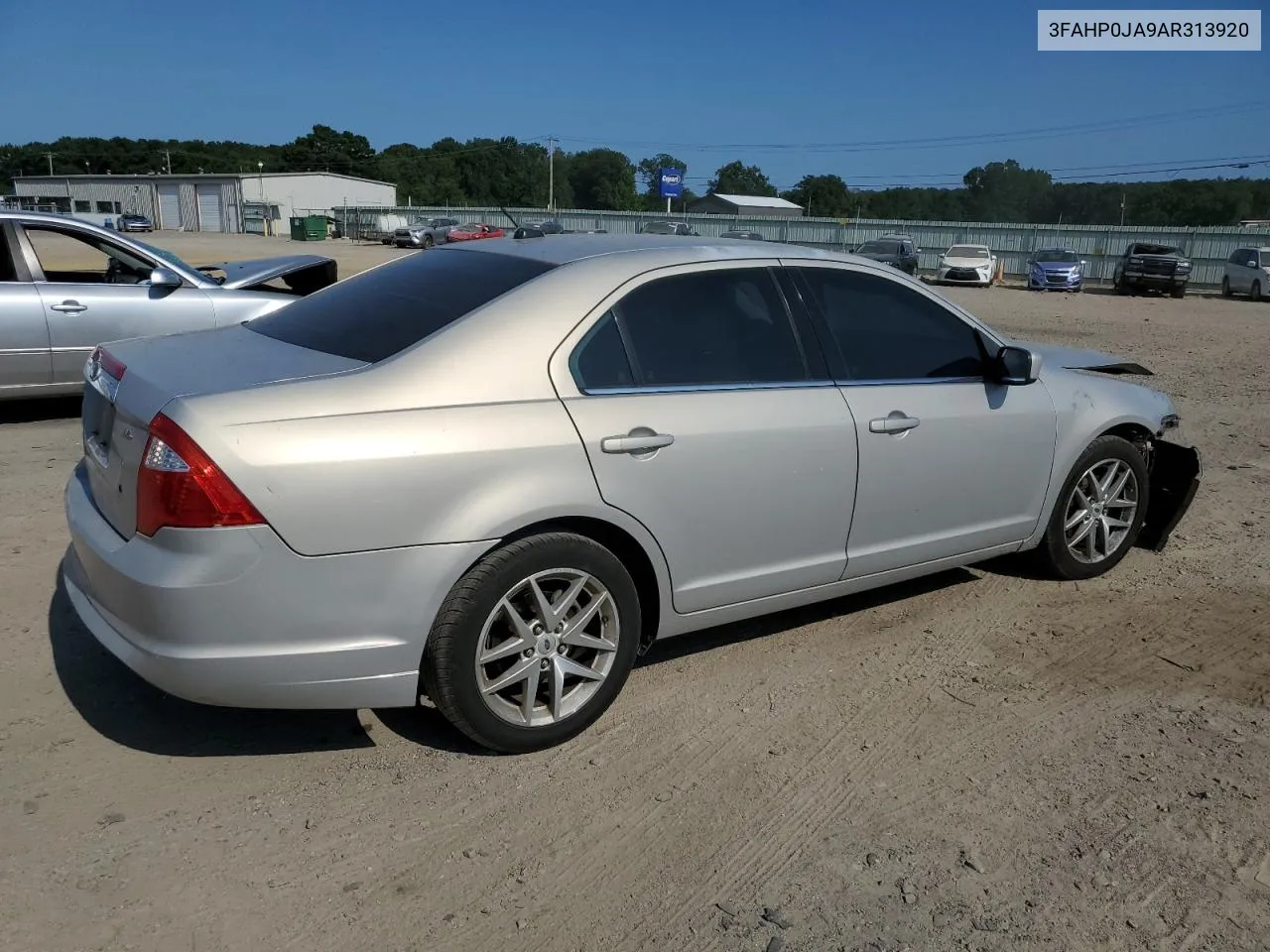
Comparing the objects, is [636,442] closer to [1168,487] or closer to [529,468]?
[529,468]

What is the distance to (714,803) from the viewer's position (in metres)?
3.12

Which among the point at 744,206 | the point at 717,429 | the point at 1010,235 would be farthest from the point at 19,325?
the point at 744,206

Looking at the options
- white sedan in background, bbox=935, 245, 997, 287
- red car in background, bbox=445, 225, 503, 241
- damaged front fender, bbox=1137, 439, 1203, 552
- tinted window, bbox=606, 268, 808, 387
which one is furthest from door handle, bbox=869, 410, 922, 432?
Result: red car in background, bbox=445, 225, 503, 241

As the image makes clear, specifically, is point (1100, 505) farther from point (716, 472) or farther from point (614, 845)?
point (614, 845)

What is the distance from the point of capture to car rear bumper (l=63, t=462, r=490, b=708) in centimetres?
277

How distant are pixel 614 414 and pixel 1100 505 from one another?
293 centimetres

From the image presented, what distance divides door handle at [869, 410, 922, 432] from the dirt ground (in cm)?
95

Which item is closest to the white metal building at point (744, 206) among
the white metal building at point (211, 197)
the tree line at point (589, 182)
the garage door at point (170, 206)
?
the tree line at point (589, 182)

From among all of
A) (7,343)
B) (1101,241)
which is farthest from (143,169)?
(7,343)

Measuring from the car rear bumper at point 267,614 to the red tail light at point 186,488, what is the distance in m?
0.03

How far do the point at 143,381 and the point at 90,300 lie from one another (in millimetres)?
5058

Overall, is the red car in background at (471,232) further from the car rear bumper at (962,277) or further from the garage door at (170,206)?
the garage door at (170,206)

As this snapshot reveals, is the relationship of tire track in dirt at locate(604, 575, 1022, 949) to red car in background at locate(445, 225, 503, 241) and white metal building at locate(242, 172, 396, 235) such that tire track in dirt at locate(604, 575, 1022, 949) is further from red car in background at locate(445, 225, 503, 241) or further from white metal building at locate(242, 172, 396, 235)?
white metal building at locate(242, 172, 396, 235)

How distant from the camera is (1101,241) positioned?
4162cm
